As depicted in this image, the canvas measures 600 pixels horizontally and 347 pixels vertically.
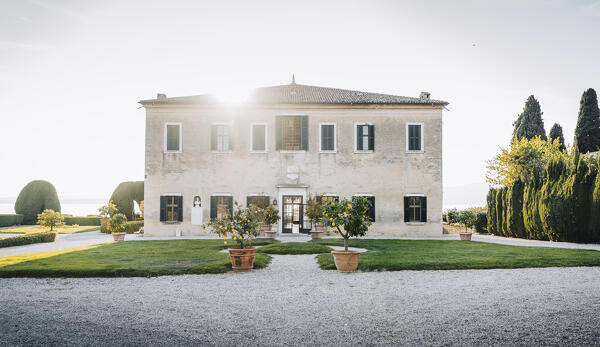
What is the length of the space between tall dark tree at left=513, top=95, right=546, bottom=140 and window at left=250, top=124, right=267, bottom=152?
88.8 feet

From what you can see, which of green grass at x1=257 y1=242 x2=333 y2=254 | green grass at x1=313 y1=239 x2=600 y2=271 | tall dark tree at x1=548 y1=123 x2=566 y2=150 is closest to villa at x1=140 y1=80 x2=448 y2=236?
green grass at x1=257 y1=242 x2=333 y2=254

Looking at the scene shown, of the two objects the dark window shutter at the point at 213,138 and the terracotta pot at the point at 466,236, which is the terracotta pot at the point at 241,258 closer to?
the dark window shutter at the point at 213,138

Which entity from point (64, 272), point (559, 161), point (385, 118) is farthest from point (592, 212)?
point (64, 272)

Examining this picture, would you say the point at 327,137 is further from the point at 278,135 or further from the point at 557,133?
the point at 557,133

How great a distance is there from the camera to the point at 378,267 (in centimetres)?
1020

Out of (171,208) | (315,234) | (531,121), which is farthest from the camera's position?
(531,121)

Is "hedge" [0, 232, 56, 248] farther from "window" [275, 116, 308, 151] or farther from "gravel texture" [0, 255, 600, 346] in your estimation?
"window" [275, 116, 308, 151]

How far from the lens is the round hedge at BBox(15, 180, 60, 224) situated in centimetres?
3241

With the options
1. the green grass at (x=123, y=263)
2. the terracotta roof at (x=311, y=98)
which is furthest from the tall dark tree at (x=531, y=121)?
the green grass at (x=123, y=263)

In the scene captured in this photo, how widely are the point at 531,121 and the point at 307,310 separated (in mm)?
37762

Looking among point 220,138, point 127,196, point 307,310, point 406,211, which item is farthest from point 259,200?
point 307,310

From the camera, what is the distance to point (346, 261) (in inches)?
384

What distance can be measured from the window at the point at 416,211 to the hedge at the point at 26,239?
16.1m

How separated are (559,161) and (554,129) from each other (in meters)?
24.0
